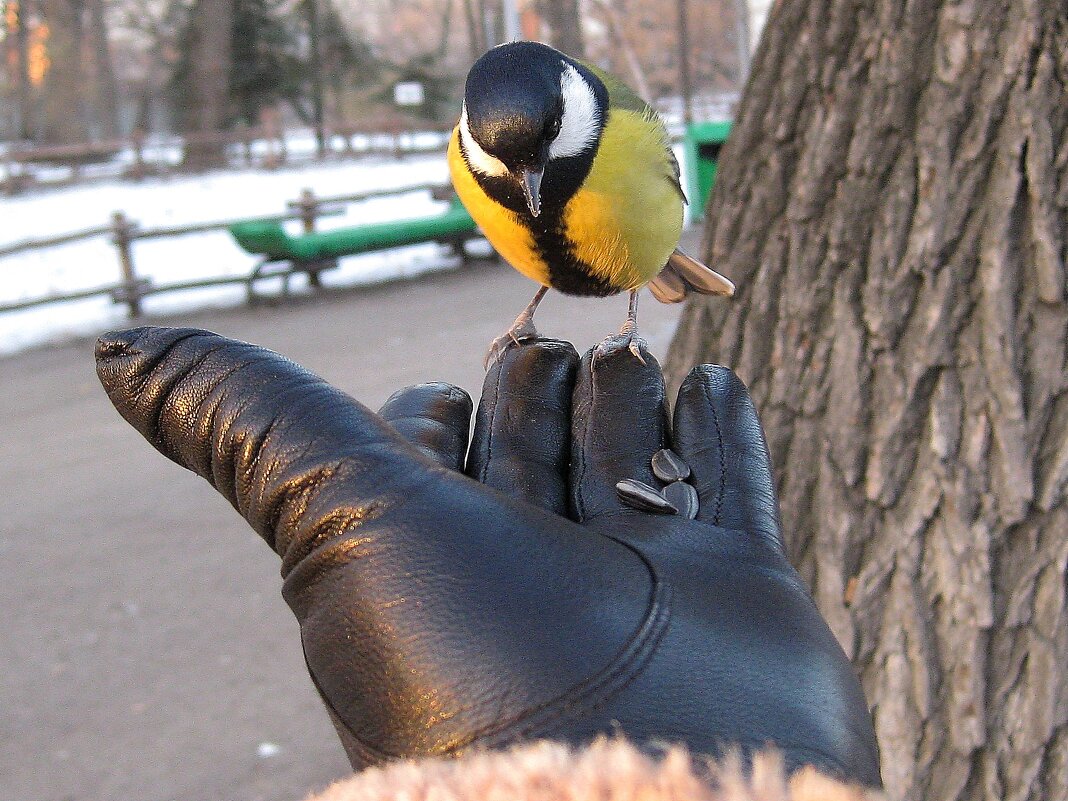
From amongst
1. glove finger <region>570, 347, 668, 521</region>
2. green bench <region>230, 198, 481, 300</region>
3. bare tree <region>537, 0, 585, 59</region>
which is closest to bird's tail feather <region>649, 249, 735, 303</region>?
glove finger <region>570, 347, 668, 521</region>

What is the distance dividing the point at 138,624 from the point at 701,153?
37.3 ft

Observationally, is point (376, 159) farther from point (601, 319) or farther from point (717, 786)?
point (717, 786)

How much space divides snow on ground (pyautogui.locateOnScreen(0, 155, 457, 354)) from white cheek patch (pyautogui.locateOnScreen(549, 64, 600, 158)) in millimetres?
→ 10029

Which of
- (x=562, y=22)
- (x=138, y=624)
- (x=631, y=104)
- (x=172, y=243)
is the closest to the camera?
(x=631, y=104)

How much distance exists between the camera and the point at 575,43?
1983 centimetres

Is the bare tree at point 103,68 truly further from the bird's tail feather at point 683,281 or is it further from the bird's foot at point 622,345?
the bird's foot at point 622,345

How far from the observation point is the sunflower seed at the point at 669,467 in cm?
186

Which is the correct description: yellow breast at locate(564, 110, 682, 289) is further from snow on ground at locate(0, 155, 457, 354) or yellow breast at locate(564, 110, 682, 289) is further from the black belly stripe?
snow on ground at locate(0, 155, 457, 354)

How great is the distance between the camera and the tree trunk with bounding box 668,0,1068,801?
2.26m

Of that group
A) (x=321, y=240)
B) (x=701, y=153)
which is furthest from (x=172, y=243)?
(x=701, y=153)

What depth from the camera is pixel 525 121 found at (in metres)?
1.81

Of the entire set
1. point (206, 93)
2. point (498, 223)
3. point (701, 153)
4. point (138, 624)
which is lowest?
point (138, 624)

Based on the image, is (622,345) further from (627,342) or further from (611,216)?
(611,216)

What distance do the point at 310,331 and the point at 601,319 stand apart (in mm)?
2943
